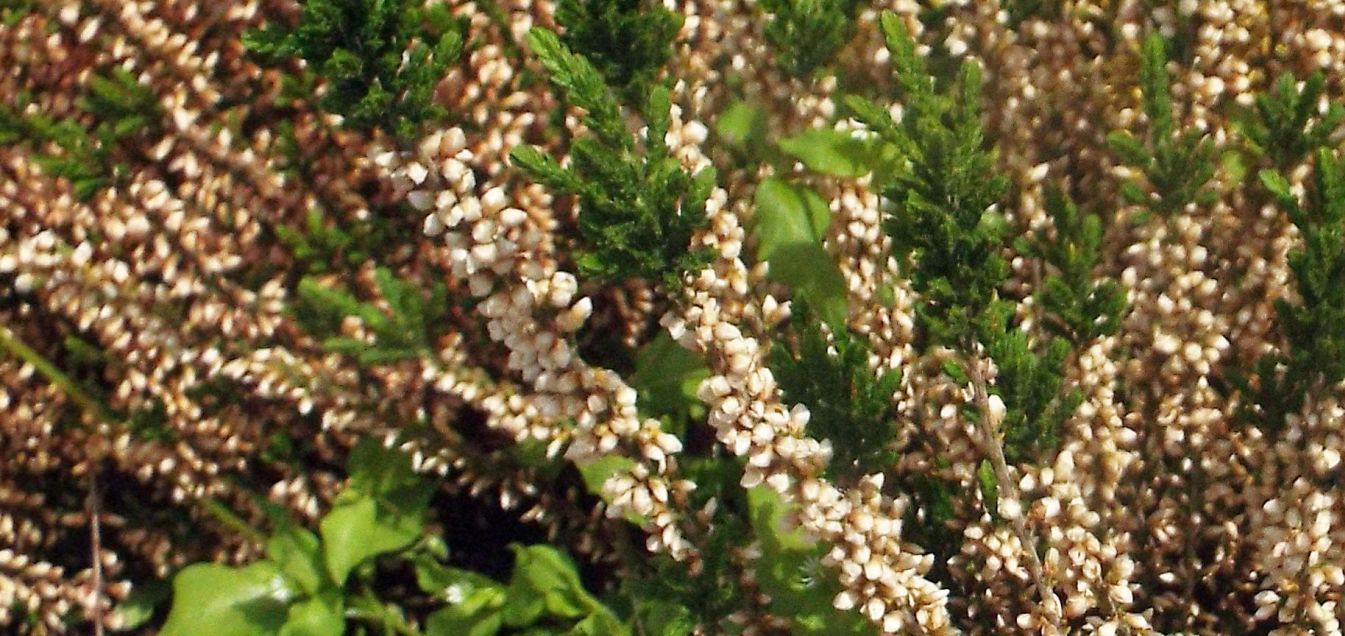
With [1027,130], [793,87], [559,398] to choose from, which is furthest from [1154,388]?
[559,398]

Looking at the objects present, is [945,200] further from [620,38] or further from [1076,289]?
[620,38]

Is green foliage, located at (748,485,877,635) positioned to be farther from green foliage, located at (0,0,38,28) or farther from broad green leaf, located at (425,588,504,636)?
green foliage, located at (0,0,38,28)

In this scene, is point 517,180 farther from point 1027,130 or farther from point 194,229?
point 1027,130

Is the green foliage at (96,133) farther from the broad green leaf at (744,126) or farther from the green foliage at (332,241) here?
the broad green leaf at (744,126)

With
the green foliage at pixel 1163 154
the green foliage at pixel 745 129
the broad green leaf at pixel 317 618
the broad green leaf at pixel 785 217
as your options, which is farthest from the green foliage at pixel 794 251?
the broad green leaf at pixel 317 618

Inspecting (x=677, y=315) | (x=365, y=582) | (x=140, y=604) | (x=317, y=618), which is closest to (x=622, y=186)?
(x=677, y=315)

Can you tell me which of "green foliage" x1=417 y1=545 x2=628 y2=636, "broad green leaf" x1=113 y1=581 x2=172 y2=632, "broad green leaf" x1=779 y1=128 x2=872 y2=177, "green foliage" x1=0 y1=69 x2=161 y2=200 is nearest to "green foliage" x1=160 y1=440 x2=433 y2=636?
"green foliage" x1=417 y1=545 x2=628 y2=636

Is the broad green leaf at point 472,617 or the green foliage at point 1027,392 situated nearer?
the green foliage at point 1027,392
